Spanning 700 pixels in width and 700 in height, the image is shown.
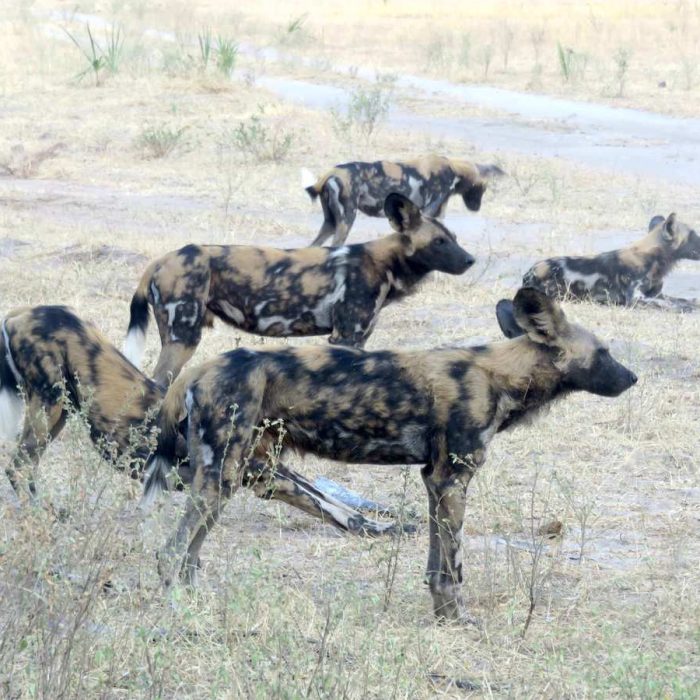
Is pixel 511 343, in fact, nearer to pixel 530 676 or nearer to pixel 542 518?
pixel 542 518

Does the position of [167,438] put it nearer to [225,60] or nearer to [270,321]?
[270,321]

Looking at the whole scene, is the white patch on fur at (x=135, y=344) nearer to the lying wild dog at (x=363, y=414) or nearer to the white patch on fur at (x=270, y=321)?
the white patch on fur at (x=270, y=321)

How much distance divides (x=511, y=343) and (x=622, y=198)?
23.9ft

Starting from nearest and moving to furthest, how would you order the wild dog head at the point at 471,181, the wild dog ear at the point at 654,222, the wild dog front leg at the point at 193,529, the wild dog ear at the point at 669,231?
the wild dog front leg at the point at 193,529
the wild dog ear at the point at 669,231
the wild dog ear at the point at 654,222
the wild dog head at the point at 471,181

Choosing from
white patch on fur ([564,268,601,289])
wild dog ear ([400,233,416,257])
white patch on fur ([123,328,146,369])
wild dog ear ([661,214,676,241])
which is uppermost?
wild dog ear ([400,233,416,257])

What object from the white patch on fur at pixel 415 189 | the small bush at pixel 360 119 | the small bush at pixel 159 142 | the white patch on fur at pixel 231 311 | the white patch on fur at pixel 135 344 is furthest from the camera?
the small bush at pixel 360 119

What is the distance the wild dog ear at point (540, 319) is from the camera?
371 centimetres

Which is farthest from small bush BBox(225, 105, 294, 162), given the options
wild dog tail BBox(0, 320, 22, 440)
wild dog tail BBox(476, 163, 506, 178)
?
wild dog tail BBox(0, 320, 22, 440)

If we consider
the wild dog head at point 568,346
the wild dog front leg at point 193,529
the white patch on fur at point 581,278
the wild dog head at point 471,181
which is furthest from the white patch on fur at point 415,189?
the wild dog front leg at point 193,529

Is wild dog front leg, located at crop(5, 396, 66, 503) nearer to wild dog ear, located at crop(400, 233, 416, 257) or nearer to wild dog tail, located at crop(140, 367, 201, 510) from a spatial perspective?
wild dog tail, located at crop(140, 367, 201, 510)

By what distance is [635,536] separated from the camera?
13.5ft

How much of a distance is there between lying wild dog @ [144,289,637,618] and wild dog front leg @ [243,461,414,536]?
34cm

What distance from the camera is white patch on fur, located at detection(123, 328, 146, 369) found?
5.34 m

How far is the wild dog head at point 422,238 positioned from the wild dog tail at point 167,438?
2.17 meters
